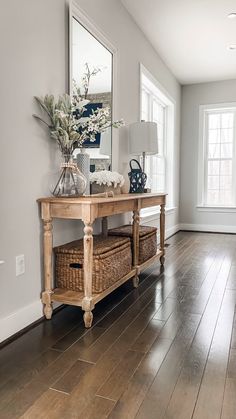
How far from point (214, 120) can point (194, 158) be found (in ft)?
2.56

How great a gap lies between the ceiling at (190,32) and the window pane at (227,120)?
0.72m

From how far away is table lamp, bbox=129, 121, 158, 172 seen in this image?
11.8 feet

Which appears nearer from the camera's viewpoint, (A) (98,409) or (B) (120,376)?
(A) (98,409)

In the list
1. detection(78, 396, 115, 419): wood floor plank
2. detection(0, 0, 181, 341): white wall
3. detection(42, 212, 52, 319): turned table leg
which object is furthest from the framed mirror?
detection(78, 396, 115, 419): wood floor plank

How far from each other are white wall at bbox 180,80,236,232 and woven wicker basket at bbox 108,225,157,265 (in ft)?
10.6

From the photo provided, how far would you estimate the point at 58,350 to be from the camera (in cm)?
185

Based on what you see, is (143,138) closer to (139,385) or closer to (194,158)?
(139,385)

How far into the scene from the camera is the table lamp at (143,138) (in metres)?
3.61

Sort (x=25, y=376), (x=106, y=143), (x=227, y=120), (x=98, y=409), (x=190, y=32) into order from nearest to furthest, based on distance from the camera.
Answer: (x=98, y=409), (x=25, y=376), (x=106, y=143), (x=190, y=32), (x=227, y=120)

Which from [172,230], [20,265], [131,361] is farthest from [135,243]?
[172,230]

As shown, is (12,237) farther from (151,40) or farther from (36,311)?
(151,40)

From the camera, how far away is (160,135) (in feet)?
19.0

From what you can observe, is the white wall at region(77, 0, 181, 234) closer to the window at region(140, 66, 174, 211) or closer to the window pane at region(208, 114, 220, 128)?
the window at region(140, 66, 174, 211)

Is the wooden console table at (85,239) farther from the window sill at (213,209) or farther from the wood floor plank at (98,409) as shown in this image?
the window sill at (213,209)
